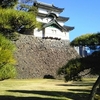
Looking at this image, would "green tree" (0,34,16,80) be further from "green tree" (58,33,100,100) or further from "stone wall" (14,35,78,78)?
"stone wall" (14,35,78,78)

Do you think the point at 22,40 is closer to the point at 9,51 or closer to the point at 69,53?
the point at 69,53

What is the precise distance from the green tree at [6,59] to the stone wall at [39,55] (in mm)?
19687

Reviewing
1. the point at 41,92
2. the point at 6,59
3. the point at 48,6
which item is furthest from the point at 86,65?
the point at 48,6

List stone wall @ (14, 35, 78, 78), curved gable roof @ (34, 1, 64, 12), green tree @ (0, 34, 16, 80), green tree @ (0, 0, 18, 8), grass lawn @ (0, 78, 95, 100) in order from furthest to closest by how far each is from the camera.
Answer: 1. curved gable roof @ (34, 1, 64, 12)
2. stone wall @ (14, 35, 78, 78)
3. grass lawn @ (0, 78, 95, 100)
4. green tree @ (0, 0, 18, 8)
5. green tree @ (0, 34, 16, 80)

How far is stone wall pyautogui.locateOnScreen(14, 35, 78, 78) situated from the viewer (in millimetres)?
27734

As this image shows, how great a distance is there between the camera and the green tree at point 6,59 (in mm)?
6025

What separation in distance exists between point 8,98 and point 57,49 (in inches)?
891

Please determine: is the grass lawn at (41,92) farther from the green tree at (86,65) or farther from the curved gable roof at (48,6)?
the curved gable roof at (48,6)

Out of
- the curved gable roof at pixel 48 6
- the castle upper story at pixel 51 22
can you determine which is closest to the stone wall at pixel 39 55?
the castle upper story at pixel 51 22

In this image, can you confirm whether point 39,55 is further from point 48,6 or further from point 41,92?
point 41,92

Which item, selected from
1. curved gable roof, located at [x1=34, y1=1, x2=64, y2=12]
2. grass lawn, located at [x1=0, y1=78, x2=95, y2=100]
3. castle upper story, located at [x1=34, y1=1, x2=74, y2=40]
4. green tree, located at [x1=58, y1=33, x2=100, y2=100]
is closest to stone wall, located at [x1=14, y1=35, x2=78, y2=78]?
castle upper story, located at [x1=34, y1=1, x2=74, y2=40]

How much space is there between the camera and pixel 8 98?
9.98 metres

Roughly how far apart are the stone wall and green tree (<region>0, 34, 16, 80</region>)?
19687 mm

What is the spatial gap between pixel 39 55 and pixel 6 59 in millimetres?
24122
